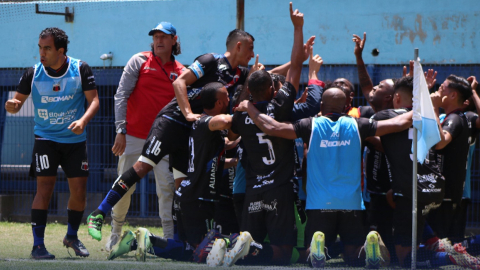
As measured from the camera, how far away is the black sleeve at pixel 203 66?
5.40 metres

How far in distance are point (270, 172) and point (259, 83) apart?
0.77 metres

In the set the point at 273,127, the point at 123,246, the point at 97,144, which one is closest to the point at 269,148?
the point at 273,127

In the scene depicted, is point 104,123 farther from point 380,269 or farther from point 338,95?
point 380,269

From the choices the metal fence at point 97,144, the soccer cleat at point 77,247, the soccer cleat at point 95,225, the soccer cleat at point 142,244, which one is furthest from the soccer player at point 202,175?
the metal fence at point 97,144

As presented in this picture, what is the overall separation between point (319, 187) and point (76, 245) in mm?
2346

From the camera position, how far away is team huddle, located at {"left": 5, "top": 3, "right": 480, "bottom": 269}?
15.6ft

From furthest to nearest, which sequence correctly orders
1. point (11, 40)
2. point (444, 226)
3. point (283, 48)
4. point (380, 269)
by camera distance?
point (11, 40), point (283, 48), point (444, 226), point (380, 269)

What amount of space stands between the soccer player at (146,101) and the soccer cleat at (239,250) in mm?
1695

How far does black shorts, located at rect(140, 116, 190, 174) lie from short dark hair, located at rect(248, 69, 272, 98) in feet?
2.86

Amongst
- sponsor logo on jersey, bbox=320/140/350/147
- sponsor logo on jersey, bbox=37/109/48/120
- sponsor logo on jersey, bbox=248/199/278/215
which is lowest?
sponsor logo on jersey, bbox=248/199/278/215

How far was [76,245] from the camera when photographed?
539cm

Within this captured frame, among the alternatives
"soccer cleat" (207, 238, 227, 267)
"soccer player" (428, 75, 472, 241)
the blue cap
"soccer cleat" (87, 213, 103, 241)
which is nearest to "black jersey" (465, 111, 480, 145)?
"soccer player" (428, 75, 472, 241)

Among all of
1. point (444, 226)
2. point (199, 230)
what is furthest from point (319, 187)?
point (444, 226)

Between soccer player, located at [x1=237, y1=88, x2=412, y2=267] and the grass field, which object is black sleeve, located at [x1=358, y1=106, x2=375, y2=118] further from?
the grass field
